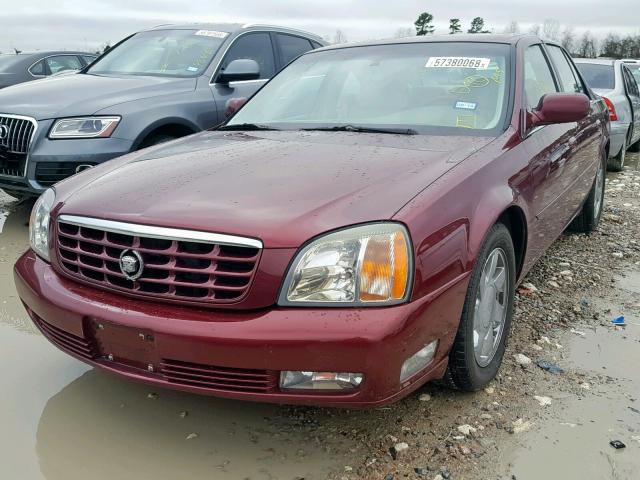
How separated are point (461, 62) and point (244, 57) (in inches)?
117

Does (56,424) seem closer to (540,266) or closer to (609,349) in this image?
(609,349)

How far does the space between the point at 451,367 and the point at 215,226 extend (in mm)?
1064

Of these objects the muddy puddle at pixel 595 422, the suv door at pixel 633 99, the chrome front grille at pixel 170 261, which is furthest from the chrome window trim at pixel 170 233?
the suv door at pixel 633 99

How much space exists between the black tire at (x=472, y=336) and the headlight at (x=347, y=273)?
1.49 ft

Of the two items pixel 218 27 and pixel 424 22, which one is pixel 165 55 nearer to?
pixel 218 27

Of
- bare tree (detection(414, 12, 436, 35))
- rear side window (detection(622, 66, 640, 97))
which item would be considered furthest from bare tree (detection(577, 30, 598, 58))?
rear side window (detection(622, 66, 640, 97))

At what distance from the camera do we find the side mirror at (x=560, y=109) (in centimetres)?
294

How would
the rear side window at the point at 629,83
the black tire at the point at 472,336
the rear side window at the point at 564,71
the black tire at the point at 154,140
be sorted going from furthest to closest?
the rear side window at the point at 629,83, the black tire at the point at 154,140, the rear side window at the point at 564,71, the black tire at the point at 472,336

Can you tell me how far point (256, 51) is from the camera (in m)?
5.84

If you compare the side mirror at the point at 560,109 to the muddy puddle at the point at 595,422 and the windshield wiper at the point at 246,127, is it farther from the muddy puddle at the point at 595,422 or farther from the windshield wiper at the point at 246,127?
the windshield wiper at the point at 246,127

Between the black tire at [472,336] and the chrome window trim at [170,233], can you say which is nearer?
Result: the chrome window trim at [170,233]

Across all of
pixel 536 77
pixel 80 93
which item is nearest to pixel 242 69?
pixel 80 93

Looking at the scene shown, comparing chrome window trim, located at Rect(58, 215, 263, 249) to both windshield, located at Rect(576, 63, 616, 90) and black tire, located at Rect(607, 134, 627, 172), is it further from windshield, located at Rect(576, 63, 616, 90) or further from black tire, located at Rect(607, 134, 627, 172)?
windshield, located at Rect(576, 63, 616, 90)

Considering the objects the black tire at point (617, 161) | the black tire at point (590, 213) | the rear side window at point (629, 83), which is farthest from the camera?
the rear side window at point (629, 83)
